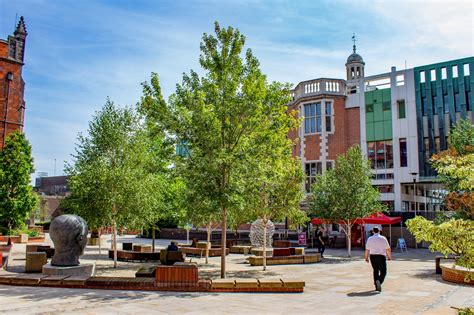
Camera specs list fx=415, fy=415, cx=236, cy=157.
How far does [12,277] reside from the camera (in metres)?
12.4

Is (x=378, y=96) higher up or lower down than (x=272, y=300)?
higher up

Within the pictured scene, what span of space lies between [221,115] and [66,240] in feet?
22.2

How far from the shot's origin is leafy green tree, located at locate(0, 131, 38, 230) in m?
32.7

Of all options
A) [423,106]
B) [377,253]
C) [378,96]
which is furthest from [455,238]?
[378,96]

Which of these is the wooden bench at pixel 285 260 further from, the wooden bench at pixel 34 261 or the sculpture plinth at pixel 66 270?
the wooden bench at pixel 34 261

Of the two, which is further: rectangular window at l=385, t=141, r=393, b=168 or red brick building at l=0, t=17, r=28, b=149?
red brick building at l=0, t=17, r=28, b=149

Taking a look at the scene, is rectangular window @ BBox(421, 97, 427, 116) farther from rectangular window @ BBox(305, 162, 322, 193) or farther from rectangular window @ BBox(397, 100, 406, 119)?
rectangular window @ BBox(305, 162, 322, 193)

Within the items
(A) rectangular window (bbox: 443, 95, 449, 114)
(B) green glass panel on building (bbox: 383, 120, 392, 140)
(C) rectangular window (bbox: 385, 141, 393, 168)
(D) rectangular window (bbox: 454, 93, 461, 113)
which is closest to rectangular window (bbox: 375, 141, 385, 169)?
(C) rectangular window (bbox: 385, 141, 393, 168)

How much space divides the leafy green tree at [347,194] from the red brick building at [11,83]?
29.9m

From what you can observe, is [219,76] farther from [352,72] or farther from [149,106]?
[352,72]

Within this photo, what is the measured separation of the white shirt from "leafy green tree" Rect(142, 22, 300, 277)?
4.27m

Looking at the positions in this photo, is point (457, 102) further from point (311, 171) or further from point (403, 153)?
point (311, 171)

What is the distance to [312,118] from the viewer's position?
124 ft

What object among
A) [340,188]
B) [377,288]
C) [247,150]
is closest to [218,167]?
[247,150]
